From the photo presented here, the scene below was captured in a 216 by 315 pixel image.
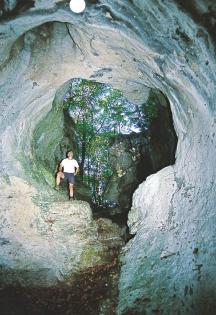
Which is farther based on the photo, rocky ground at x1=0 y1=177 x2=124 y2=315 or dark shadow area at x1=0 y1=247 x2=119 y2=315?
rocky ground at x1=0 y1=177 x2=124 y2=315

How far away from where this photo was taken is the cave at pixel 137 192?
5.43 metres

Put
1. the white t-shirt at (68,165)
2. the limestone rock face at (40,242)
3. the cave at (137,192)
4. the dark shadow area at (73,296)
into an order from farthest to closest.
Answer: the white t-shirt at (68,165) < the limestone rock face at (40,242) < the dark shadow area at (73,296) < the cave at (137,192)

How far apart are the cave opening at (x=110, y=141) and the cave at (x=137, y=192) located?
387 centimetres

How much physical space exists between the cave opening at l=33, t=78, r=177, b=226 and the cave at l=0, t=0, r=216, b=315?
12.7ft

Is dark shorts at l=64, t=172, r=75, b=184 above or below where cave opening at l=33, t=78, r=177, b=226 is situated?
below

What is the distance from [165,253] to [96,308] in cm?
234

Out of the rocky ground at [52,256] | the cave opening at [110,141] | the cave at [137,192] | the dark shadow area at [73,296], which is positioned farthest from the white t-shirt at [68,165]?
the dark shadow area at [73,296]

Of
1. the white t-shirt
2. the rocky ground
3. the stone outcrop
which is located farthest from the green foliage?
the rocky ground

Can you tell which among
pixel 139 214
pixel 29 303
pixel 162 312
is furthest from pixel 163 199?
pixel 29 303

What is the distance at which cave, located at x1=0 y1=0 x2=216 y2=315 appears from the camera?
17.8ft

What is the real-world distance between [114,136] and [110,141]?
433 millimetres

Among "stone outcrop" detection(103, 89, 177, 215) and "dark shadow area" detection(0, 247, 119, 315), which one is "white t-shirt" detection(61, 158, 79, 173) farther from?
"stone outcrop" detection(103, 89, 177, 215)

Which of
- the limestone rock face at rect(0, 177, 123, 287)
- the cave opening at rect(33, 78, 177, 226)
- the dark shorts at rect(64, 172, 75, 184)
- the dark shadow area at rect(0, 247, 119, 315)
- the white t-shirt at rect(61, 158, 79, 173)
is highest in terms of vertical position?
the cave opening at rect(33, 78, 177, 226)

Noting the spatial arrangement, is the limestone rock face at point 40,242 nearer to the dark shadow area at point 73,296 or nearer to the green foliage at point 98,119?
the dark shadow area at point 73,296
